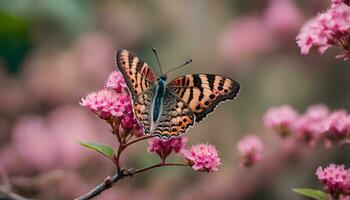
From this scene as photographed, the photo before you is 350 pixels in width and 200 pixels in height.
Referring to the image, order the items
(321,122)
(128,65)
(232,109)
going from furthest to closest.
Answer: (232,109)
(321,122)
(128,65)

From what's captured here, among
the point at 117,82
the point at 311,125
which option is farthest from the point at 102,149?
the point at 311,125

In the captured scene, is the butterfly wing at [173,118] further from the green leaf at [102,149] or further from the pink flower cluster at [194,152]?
the green leaf at [102,149]

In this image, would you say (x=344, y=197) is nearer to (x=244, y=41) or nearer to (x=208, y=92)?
(x=208, y=92)

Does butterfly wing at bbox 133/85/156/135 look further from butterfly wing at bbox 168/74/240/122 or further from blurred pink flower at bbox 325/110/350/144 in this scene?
blurred pink flower at bbox 325/110/350/144

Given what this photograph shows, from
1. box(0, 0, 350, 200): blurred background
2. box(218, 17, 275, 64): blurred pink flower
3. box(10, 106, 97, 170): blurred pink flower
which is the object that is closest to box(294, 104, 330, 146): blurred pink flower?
box(0, 0, 350, 200): blurred background

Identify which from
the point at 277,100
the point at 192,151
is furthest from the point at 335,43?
the point at 277,100

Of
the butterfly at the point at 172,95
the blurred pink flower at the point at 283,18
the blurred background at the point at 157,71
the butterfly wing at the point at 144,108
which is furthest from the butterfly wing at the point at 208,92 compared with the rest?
the blurred pink flower at the point at 283,18

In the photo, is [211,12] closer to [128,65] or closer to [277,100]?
[277,100]

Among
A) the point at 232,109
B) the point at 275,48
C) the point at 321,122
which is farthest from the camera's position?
the point at 232,109
